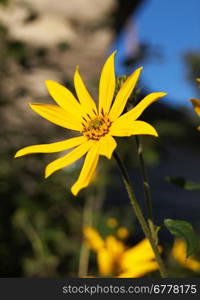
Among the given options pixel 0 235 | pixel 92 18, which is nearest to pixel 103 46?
pixel 92 18

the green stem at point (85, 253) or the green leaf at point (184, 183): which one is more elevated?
the green leaf at point (184, 183)

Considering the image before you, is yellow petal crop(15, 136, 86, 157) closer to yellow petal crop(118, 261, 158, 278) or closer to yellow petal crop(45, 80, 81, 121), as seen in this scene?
yellow petal crop(45, 80, 81, 121)

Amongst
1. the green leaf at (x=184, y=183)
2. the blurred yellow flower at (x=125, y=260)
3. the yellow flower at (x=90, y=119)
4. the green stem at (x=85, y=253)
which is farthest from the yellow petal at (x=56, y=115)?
the green stem at (x=85, y=253)

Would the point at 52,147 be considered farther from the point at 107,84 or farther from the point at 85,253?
the point at 85,253

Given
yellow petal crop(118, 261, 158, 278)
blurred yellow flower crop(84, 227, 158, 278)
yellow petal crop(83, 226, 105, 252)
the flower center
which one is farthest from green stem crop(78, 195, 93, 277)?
the flower center

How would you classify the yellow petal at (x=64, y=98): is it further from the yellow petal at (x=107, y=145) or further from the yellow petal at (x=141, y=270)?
the yellow petal at (x=141, y=270)

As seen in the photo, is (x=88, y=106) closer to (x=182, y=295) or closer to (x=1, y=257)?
(x=182, y=295)
